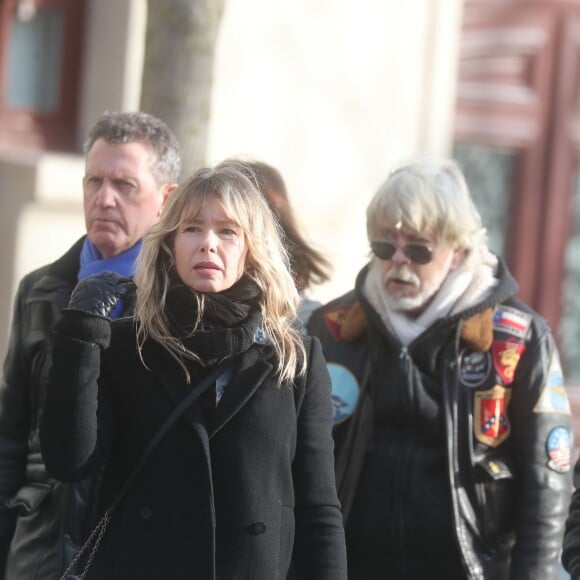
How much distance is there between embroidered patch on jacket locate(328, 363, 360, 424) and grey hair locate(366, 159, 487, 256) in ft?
1.31

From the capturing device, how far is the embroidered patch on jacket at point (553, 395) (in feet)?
13.2

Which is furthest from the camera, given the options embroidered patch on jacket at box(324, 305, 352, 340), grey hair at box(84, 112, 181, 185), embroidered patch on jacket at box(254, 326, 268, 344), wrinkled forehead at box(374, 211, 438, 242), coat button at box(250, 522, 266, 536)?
embroidered patch on jacket at box(324, 305, 352, 340)

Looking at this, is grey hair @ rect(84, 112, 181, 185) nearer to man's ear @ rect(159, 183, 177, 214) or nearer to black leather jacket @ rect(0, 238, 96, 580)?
man's ear @ rect(159, 183, 177, 214)

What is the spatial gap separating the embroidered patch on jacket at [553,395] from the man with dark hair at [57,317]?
114cm

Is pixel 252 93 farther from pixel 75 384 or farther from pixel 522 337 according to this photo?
pixel 75 384

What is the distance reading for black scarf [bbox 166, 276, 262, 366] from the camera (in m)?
3.12

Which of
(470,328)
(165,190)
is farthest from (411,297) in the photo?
(165,190)

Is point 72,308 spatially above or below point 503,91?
below

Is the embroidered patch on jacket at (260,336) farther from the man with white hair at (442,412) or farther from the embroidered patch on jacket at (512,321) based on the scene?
the embroidered patch on jacket at (512,321)

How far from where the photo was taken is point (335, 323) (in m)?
4.26

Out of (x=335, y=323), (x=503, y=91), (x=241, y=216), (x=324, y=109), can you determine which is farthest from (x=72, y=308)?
(x=503, y=91)

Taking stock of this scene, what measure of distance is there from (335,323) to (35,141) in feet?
11.1

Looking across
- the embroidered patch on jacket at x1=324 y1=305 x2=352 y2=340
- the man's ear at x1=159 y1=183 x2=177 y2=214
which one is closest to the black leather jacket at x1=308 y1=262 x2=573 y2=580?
the embroidered patch on jacket at x1=324 y1=305 x2=352 y2=340

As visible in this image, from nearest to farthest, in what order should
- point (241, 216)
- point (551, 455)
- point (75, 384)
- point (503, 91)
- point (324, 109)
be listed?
point (75, 384), point (241, 216), point (551, 455), point (324, 109), point (503, 91)
